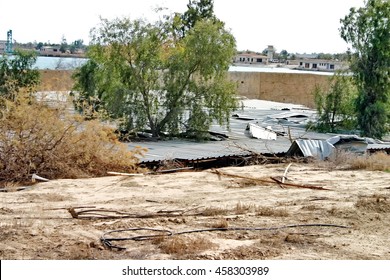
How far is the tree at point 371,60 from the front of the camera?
2792cm

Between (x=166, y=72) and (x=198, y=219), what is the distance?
17.5 meters

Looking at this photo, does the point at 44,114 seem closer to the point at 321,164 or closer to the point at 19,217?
the point at 19,217

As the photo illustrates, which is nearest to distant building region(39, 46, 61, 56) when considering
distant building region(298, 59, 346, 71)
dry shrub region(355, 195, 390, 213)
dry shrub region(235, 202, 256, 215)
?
distant building region(298, 59, 346, 71)

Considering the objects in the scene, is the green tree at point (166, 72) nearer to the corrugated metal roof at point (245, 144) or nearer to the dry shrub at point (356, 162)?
the corrugated metal roof at point (245, 144)

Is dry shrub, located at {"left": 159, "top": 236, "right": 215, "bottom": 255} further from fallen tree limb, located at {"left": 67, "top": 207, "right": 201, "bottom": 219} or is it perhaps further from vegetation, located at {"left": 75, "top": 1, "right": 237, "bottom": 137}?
vegetation, located at {"left": 75, "top": 1, "right": 237, "bottom": 137}

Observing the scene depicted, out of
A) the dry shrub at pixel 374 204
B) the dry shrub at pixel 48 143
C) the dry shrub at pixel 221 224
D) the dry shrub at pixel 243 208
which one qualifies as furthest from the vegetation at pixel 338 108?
the dry shrub at pixel 221 224

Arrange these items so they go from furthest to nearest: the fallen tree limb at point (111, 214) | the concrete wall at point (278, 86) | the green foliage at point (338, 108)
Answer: the concrete wall at point (278, 86) → the green foliage at point (338, 108) → the fallen tree limb at point (111, 214)

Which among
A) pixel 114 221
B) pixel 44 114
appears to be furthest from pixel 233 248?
pixel 44 114

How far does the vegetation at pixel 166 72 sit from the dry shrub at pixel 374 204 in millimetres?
14787

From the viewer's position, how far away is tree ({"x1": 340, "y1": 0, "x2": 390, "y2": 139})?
27922 mm

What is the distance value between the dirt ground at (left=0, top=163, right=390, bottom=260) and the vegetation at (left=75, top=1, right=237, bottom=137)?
11.7 meters

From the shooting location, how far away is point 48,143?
14.5 metres

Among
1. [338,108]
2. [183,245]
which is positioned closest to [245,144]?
[338,108]

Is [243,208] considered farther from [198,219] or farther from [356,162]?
[356,162]
